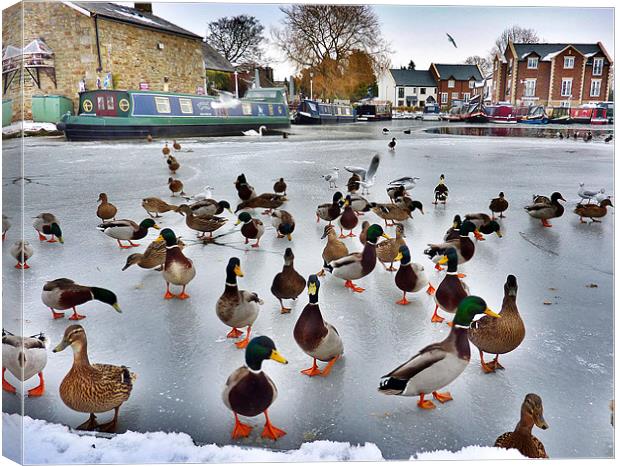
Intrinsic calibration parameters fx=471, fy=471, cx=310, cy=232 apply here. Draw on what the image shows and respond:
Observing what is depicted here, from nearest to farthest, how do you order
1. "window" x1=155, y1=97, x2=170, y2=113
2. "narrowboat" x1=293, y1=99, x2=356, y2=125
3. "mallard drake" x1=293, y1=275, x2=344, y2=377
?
"mallard drake" x1=293, y1=275, x2=344, y2=377
"window" x1=155, y1=97, x2=170, y2=113
"narrowboat" x1=293, y1=99, x2=356, y2=125

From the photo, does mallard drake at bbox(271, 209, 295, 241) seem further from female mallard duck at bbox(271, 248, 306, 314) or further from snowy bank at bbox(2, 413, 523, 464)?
snowy bank at bbox(2, 413, 523, 464)

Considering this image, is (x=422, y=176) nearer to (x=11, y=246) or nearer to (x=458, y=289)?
(x=458, y=289)

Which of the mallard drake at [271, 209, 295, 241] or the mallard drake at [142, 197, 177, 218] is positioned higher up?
the mallard drake at [142, 197, 177, 218]

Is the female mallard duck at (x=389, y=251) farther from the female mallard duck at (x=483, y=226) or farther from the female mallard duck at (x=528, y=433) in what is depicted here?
the female mallard duck at (x=528, y=433)

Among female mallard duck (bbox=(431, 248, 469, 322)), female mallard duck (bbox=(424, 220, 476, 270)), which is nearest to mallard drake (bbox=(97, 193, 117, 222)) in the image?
female mallard duck (bbox=(424, 220, 476, 270))

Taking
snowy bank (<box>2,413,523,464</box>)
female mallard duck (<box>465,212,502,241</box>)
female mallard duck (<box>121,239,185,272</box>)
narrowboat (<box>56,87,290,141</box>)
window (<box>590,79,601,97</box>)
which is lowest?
snowy bank (<box>2,413,523,464</box>)

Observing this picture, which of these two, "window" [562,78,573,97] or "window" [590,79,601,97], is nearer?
"window" [590,79,601,97]

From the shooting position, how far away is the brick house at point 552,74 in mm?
3062

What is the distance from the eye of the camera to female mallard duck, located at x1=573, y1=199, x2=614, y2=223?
361 centimetres

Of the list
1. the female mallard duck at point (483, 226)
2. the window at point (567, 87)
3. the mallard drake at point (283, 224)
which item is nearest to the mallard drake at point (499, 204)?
the female mallard duck at point (483, 226)

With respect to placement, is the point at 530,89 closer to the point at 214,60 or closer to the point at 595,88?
the point at 595,88

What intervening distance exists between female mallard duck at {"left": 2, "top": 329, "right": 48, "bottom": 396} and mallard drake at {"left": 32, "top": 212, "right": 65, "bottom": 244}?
135cm

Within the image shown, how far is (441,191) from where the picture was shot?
5336 millimetres

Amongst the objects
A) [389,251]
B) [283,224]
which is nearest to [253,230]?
[283,224]
